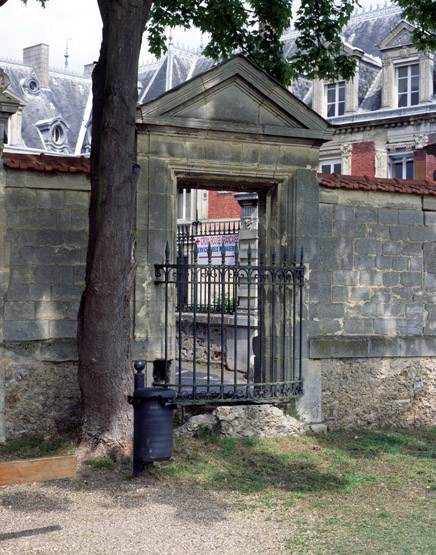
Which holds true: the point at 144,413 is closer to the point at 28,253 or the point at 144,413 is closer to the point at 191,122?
the point at 28,253

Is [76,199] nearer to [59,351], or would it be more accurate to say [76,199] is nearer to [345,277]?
[59,351]

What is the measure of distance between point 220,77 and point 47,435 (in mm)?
4448

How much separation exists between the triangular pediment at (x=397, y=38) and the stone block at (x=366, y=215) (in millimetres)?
17191

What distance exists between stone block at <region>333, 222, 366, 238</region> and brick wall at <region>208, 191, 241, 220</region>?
18.4 metres

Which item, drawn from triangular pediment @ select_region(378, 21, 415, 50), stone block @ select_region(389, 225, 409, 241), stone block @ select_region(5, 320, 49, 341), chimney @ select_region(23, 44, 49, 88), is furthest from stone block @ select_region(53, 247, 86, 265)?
chimney @ select_region(23, 44, 49, 88)

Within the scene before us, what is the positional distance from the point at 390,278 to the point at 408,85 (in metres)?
16.8

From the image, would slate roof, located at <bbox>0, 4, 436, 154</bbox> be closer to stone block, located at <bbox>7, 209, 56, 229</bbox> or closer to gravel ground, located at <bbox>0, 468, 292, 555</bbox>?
stone block, located at <bbox>7, 209, 56, 229</bbox>

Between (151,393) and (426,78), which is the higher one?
(426,78)

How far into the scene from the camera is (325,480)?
6711mm

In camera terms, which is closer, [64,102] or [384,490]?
[384,490]

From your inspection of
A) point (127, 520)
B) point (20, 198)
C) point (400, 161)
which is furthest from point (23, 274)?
point (400, 161)

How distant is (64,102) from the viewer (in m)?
31.5

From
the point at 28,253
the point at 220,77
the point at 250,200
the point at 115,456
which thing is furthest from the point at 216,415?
the point at 250,200

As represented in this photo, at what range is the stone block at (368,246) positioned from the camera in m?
9.18
